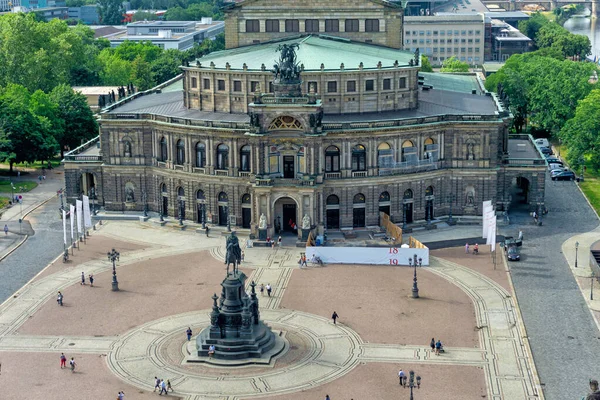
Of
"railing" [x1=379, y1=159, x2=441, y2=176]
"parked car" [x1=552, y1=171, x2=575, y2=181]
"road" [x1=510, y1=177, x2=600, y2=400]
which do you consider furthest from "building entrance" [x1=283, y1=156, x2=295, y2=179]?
"parked car" [x1=552, y1=171, x2=575, y2=181]

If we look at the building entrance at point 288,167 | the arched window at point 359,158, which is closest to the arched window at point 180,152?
the building entrance at point 288,167

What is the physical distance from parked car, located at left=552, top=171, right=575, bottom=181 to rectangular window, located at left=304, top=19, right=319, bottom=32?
145ft

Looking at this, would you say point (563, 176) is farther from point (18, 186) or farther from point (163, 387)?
point (163, 387)

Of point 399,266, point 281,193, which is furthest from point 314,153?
point 399,266

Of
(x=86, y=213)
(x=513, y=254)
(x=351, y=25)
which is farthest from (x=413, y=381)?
(x=351, y=25)

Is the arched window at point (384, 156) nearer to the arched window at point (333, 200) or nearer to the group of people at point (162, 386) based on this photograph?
the arched window at point (333, 200)

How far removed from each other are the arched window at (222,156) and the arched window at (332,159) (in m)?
13.1

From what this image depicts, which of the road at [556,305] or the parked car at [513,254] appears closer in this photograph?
the road at [556,305]

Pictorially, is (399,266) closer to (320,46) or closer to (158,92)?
(320,46)

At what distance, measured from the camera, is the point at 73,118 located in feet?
610

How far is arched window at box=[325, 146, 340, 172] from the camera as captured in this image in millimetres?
134000

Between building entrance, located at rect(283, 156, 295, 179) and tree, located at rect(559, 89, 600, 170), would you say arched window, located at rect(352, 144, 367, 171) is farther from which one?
tree, located at rect(559, 89, 600, 170)

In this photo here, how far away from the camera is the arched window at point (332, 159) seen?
134 meters

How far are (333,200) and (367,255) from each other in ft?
49.4
